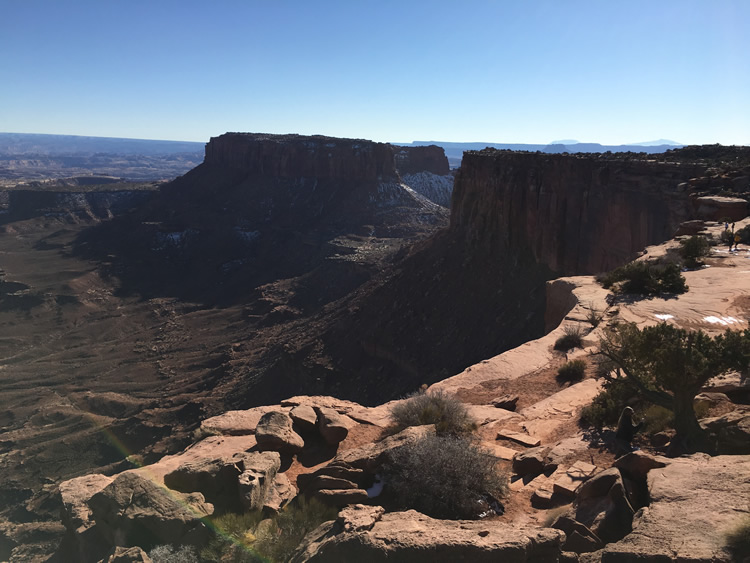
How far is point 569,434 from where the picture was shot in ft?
32.1

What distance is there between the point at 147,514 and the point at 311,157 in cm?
9064

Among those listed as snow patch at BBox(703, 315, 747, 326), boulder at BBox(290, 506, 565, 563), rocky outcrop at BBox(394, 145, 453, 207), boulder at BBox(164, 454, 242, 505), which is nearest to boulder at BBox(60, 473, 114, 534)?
boulder at BBox(164, 454, 242, 505)

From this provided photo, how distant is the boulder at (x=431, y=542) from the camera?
199 inches

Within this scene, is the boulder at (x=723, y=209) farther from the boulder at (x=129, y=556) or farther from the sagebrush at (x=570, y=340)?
the boulder at (x=129, y=556)

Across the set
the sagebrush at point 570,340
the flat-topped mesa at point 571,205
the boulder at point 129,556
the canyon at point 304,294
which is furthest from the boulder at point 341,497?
the flat-topped mesa at point 571,205

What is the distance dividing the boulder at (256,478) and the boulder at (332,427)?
185 centimetres

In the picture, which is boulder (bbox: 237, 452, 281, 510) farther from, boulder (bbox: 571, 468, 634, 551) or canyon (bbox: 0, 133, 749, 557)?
canyon (bbox: 0, 133, 749, 557)

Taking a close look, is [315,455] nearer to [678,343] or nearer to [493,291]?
[678,343]

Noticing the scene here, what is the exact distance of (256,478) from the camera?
7824 millimetres

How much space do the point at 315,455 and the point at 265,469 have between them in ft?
7.49

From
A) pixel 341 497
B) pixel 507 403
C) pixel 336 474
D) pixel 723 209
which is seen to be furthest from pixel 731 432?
pixel 723 209

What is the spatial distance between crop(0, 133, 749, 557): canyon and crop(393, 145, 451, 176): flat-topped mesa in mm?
17389

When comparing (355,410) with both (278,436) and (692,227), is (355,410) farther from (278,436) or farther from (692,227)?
(692,227)

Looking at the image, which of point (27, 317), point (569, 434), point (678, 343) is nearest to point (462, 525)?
point (678, 343)
